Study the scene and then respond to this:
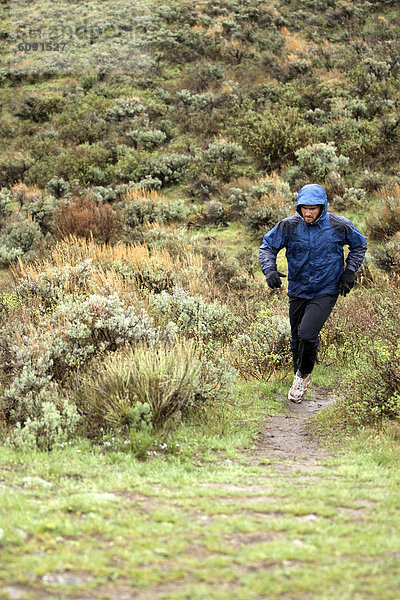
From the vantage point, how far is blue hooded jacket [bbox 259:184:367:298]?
5363mm

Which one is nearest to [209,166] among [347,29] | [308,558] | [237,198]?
[237,198]

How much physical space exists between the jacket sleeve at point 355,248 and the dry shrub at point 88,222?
23.4 feet

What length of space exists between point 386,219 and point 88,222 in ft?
20.9

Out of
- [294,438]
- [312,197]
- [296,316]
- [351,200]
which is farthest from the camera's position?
[351,200]

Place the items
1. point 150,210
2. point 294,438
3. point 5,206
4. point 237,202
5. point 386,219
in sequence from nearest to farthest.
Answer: point 294,438 → point 386,219 → point 150,210 → point 237,202 → point 5,206

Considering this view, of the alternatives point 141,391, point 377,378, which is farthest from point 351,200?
point 141,391

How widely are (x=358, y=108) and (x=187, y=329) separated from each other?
11.8 meters

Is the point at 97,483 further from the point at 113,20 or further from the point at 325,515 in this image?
the point at 113,20

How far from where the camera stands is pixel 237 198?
13367 millimetres

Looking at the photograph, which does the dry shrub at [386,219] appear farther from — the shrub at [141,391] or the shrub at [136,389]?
the shrub at [136,389]

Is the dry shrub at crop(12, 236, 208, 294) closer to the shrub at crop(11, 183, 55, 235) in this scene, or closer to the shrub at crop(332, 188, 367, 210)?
the shrub at crop(11, 183, 55, 235)

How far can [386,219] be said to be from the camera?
36.9 feet

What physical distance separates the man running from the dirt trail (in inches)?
25.4

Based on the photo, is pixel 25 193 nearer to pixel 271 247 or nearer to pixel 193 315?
pixel 193 315
